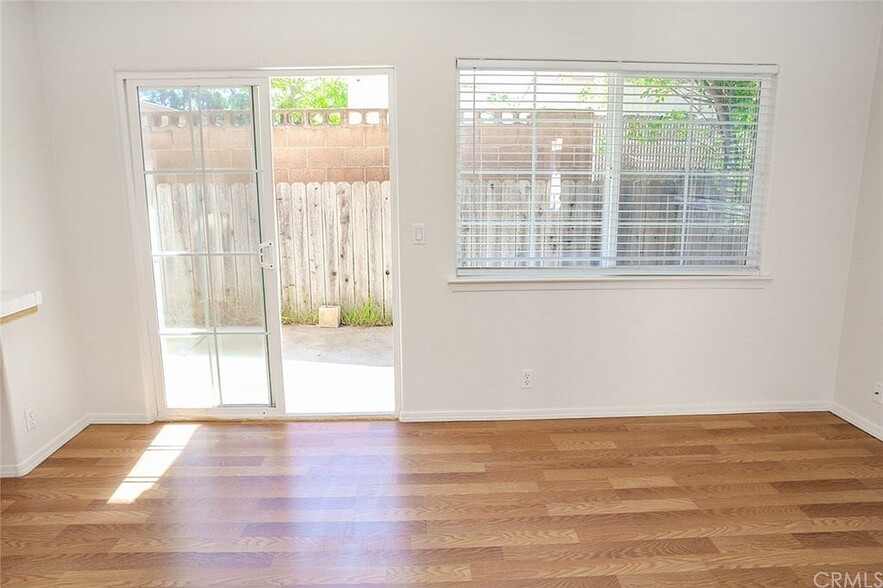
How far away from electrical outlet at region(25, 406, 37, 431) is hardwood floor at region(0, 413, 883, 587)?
0.76ft

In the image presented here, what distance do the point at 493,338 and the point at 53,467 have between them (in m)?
2.49

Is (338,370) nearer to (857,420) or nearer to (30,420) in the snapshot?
(30,420)

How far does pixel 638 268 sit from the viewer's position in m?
3.32

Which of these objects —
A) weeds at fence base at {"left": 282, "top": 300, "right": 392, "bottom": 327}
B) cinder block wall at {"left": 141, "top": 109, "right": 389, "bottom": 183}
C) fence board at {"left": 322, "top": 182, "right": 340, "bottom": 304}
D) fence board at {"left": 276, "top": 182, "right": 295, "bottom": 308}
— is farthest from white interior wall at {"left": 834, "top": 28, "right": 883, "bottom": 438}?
fence board at {"left": 276, "top": 182, "right": 295, "bottom": 308}

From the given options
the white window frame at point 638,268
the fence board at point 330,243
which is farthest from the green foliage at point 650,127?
the fence board at point 330,243

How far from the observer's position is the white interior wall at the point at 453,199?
2957 millimetres

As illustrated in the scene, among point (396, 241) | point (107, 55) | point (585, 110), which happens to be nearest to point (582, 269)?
point (585, 110)

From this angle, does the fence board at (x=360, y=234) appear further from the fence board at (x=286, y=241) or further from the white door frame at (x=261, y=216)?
the white door frame at (x=261, y=216)

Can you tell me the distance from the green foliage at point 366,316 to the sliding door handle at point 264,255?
247 cm

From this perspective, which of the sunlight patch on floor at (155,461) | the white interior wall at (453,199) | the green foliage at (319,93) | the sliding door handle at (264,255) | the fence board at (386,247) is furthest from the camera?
the green foliage at (319,93)

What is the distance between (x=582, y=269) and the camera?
3.31m

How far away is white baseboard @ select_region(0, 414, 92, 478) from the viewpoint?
8.96 ft

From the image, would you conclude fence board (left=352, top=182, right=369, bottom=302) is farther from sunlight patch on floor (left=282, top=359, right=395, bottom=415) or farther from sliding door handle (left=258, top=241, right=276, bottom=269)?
sliding door handle (left=258, top=241, right=276, bottom=269)

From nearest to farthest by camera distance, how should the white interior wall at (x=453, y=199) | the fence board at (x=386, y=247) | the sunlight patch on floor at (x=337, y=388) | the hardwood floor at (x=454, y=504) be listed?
the hardwood floor at (x=454, y=504) → the white interior wall at (x=453, y=199) → the sunlight patch on floor at (x=337, y=388) → the fence board at (x=386, y=247)
